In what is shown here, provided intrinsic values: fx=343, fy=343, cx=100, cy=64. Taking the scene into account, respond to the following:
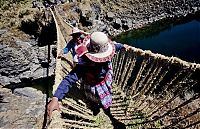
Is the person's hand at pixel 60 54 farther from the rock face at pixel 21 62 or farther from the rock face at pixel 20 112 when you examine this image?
the rock face at pixel 21 62

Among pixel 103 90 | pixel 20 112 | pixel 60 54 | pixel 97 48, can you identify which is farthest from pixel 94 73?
pixel 20 112

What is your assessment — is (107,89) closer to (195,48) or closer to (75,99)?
(75,99)

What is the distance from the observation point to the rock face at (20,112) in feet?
21.7

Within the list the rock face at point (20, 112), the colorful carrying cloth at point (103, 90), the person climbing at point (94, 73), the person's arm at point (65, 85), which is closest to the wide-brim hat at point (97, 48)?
the person climbing at point (94, 73)

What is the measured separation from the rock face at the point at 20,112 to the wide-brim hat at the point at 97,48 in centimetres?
347

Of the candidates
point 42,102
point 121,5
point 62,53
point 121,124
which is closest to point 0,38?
point 42,102

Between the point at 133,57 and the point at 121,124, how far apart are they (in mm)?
1203

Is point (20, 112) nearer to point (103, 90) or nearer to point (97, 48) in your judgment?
point (103, 90)

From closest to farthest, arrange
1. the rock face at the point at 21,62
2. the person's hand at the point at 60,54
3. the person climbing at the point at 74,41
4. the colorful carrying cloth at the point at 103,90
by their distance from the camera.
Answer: the colorful carrying cloth at the point at 103,90, the person's hand at the point at 60,54, the person climbing at the point at 74,41, the rock face at the point at 21,62

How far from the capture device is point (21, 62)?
12.4 metres

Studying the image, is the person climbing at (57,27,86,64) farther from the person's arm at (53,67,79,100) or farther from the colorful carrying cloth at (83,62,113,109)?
the person's arm at (53,67,79,100)

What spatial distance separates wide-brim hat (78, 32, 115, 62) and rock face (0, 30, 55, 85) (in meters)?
8.79

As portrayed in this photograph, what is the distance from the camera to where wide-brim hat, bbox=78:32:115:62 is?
329 centimetres

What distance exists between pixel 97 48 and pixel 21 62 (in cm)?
948
